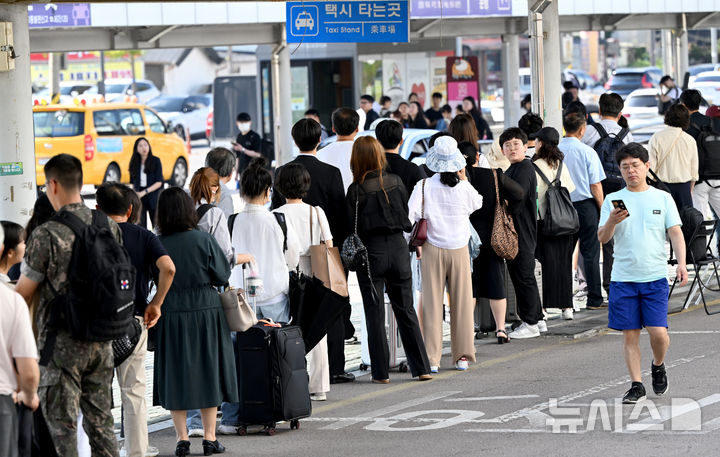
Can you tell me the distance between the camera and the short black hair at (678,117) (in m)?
13.3

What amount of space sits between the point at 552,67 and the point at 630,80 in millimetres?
39288

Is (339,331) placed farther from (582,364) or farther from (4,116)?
(4,116)

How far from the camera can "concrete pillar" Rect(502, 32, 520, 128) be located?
29688mm

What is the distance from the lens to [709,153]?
13.9m

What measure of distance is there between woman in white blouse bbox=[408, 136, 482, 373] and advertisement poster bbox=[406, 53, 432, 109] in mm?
21571

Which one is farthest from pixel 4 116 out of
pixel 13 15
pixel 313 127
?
pixel 313 127

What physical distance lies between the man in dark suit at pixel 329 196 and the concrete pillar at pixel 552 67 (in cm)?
466

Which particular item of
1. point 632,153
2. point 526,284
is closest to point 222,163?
point 632,153

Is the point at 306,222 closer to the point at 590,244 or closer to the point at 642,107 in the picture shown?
the point at 590,244

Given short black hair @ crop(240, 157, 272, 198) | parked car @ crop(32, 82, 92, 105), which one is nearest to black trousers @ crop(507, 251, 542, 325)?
short black hair @ crop(240, 157, 272, 198)

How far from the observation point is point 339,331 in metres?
9.77

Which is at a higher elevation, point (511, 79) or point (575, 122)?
point (511, 79)

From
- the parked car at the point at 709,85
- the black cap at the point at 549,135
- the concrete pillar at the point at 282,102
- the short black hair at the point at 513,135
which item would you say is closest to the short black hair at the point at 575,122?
the black cap at the point at 549,135

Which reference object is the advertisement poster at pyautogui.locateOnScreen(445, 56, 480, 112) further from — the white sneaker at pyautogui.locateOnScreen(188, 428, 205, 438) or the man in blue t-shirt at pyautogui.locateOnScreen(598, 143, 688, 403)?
the white sneaker at pyautogui.locateOnScreen(188, 428, 205, 438)
